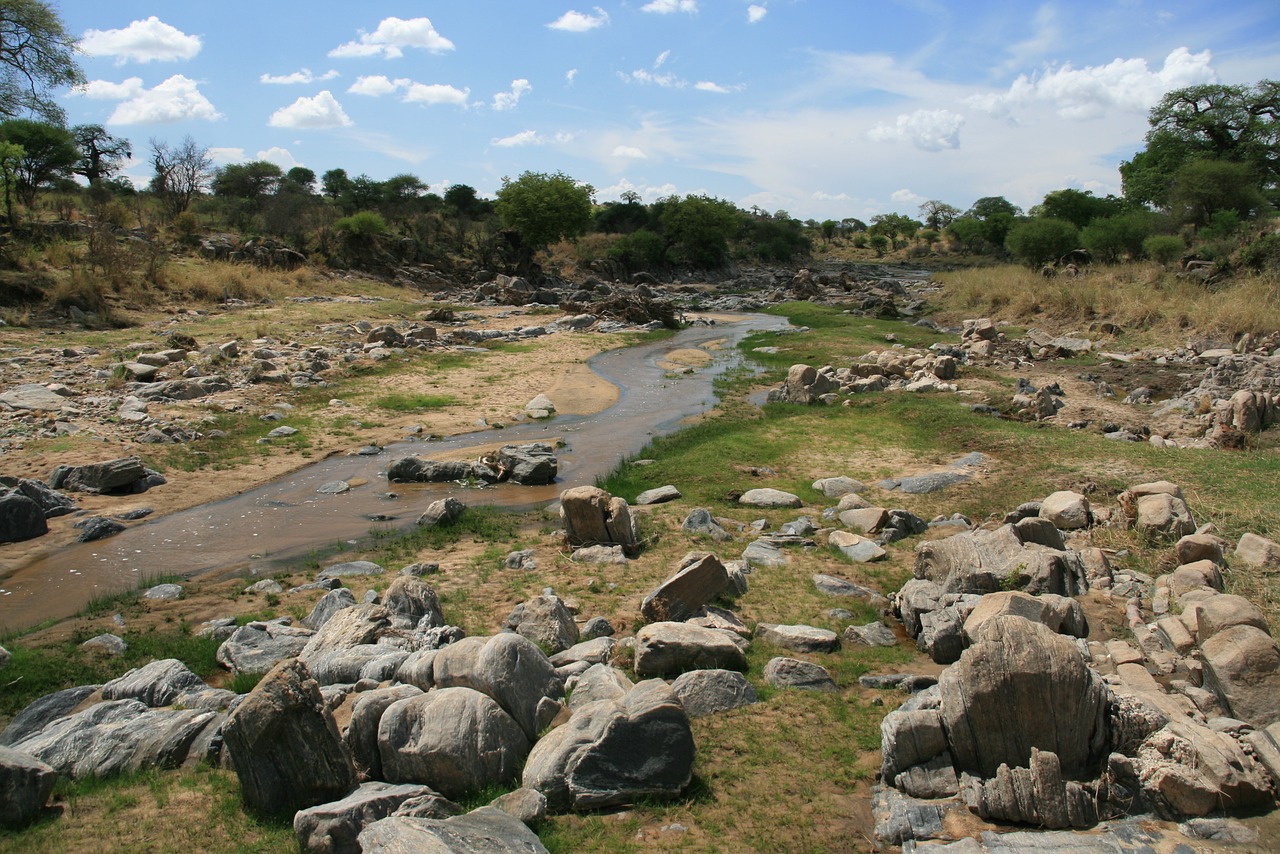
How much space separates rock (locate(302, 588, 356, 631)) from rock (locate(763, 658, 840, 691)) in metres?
4.85

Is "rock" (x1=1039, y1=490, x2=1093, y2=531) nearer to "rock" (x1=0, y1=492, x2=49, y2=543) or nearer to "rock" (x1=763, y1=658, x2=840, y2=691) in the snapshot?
"rock" (x1=763, y1=658, x2=840, y2=691)

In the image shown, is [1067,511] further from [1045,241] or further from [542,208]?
[542,208]

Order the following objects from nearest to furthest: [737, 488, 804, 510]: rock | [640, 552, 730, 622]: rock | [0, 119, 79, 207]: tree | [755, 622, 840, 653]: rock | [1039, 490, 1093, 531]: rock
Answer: [755, 622, 840, 653]: rock
[640, 552, 730, 622]: rock
[1039, 490, 1093, 531]: rock
[737, 488, 804, 510]: rock
[0, 119, 79, 207]: tree

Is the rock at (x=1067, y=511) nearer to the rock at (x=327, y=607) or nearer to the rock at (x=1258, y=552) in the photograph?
the rock at (x=1258, y=552)

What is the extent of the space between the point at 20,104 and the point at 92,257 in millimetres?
7953

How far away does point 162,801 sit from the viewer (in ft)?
18.9

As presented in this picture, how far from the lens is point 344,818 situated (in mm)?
5145

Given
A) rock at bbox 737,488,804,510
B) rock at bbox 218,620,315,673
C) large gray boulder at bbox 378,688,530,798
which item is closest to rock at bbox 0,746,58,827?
large gray boulder at bbox 378,688,530,798

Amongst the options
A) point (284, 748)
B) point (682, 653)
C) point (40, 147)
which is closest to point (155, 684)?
point (284, 748)

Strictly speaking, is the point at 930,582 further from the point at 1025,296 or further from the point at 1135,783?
the point at 1025,296

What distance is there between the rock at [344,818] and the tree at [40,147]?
154 feet

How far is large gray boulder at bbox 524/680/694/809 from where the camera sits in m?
5.63

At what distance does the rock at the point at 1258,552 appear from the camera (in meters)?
8.15

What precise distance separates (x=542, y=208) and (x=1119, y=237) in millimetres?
37136
